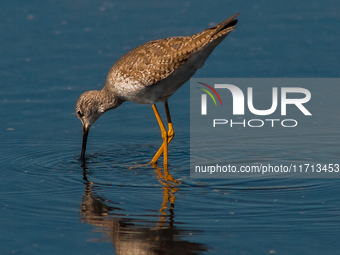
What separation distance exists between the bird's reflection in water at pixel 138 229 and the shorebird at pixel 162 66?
1822 millimetres

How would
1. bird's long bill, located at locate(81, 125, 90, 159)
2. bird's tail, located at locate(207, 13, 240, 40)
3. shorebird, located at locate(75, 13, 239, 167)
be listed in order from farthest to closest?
bird's long bill, located at locate(81, 125, 90, 159) < shorebird, located at locate(75, 13, 239, 167) < bird's tail, located at locate(207, 13, 240, 40)

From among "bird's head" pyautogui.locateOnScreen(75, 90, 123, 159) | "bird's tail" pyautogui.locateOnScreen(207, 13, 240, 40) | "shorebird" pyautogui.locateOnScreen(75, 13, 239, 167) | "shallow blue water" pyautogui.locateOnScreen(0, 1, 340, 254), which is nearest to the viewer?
"shallow blue water" pyautogui.locateOnScreen(0, 1, 340, 254)

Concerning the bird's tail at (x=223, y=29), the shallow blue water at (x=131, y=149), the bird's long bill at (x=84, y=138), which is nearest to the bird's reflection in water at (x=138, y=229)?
the shallow blue water at (x=131, y=149)

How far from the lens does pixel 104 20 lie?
16.5 metres

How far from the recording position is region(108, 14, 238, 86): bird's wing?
30.4ft

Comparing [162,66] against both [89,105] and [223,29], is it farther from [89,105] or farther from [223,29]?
[89,105]

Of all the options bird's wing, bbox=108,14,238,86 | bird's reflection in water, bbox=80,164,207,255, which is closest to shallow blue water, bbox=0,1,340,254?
bird's reflection in water, bbox=80,164,207,255

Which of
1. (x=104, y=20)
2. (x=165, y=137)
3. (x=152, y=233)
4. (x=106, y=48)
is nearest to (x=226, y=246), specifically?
(x=152, y=233)

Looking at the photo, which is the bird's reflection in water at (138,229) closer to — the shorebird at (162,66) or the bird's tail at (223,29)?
the shorebird at (162,66)

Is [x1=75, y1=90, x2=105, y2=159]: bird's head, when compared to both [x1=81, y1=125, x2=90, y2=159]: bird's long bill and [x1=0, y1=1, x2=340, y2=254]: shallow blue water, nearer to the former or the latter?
[x1=81, y1=125, x2=90, y2=159]: bird's long bill

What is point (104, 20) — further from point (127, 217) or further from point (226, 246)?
point (226, 246)

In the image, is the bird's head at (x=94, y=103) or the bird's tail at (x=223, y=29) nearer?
the bird's tail at (x=223, y=29)

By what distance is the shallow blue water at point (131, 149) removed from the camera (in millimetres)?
7273

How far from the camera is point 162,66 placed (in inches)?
373
